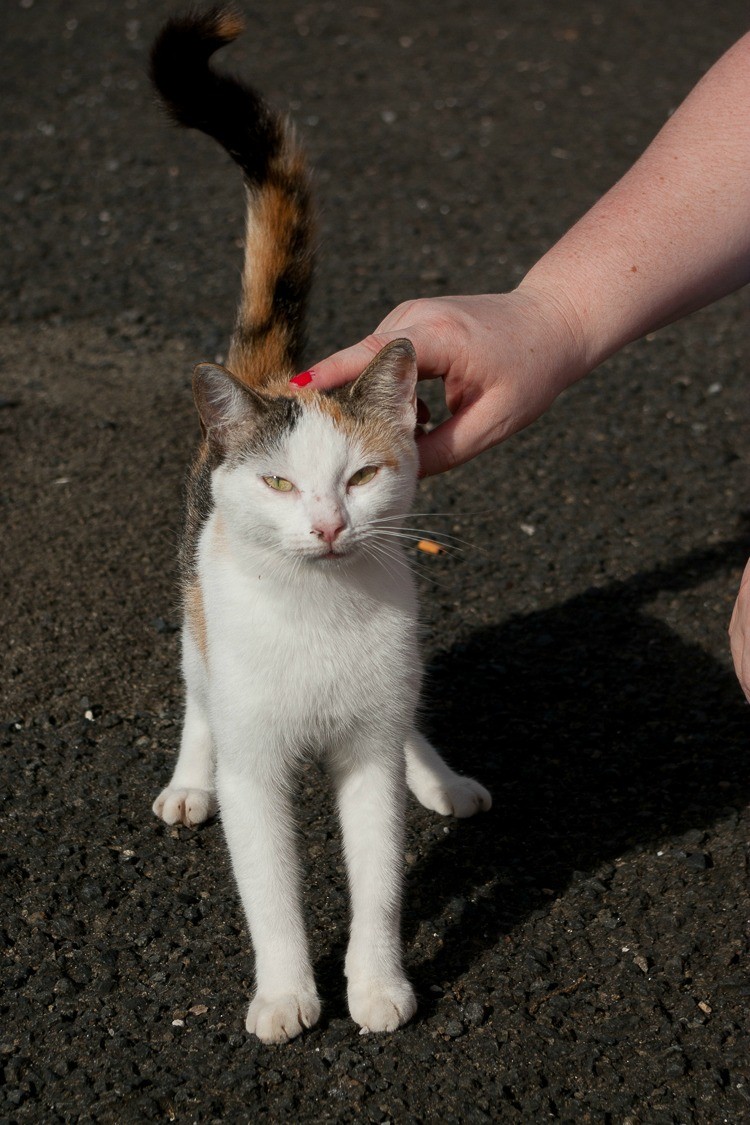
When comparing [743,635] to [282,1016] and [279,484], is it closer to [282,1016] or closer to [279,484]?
[279,484]

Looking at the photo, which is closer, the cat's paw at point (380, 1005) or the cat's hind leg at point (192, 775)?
the cat's paw at point (380, 1005)

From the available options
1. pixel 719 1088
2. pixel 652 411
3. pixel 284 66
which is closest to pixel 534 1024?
pixel 719 1088

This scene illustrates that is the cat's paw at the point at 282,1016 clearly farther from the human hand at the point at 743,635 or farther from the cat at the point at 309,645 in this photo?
the human hand at the point at 743,635

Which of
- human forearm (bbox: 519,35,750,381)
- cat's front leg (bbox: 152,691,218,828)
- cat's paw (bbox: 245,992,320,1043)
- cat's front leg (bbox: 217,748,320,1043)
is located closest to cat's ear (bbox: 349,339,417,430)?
human forearm (bbox: 519,35,750,381)

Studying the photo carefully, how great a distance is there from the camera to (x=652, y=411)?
4922mm

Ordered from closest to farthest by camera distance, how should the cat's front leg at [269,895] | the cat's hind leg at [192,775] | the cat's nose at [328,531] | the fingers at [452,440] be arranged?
the cat's nose at [328,531], the cat's front leg at [269,895], the fingers at [452,440], the cat's hind leg at [192,775]

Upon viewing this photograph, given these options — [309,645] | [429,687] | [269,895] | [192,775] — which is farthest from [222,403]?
[429,687]

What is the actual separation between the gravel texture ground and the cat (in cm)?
19

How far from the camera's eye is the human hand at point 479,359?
7.67 feet

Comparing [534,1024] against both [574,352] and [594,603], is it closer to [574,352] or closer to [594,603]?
[574,352]

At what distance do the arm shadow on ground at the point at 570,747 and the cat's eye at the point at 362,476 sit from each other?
102 centimetres

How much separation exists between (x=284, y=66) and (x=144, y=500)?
16.3ft

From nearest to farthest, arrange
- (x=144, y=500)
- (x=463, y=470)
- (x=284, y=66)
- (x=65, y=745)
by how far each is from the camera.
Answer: (x=65, y=745)
(x=144, y=500)
(x=463, y=470)
(x=284, y=66)

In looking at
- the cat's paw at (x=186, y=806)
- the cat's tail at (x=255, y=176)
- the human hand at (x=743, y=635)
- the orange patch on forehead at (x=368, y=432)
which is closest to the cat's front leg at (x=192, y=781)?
the cat's paw at (x=186, y=806)
